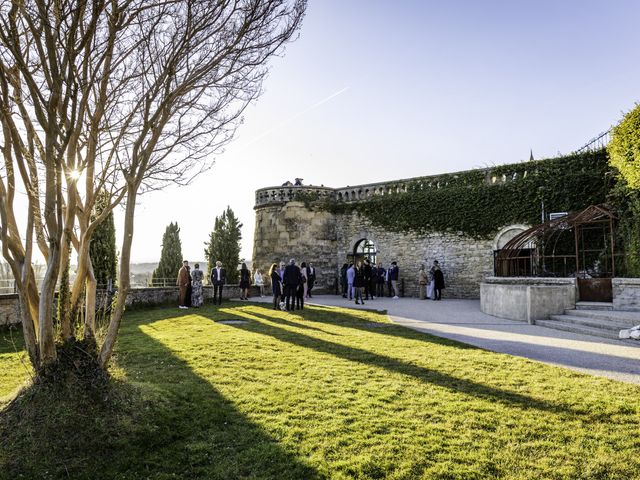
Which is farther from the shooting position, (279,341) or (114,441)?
(279,341)

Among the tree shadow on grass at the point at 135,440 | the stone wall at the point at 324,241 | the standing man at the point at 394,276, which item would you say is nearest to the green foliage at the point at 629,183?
the stone wall at the point at 324,241

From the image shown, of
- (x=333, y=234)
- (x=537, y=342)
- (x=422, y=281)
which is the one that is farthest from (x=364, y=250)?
(x=537, y=342)

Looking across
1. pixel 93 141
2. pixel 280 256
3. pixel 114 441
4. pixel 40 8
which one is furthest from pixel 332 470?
pixel 280 256

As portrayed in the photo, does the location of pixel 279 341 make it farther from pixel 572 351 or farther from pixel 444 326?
pixel 572 351

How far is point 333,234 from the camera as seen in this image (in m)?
23.3

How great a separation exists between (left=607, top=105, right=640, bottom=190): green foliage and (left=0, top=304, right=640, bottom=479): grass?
9.16 metres

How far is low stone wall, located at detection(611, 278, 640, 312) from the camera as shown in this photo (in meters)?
10.5

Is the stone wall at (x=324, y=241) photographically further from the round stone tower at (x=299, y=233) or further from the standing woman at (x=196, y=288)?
the standing woman at (x=196, y=288)

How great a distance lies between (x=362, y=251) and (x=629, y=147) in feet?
40.9

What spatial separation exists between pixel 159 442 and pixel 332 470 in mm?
1659

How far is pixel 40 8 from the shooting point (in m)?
3.77

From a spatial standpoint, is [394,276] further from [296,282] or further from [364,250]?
[296,282]

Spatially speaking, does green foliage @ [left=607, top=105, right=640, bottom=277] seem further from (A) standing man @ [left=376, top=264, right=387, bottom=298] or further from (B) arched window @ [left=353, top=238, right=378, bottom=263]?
(B) arched window @ [left=353, top=238, right=378, bottom=263]

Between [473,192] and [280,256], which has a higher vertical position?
[473,192]
